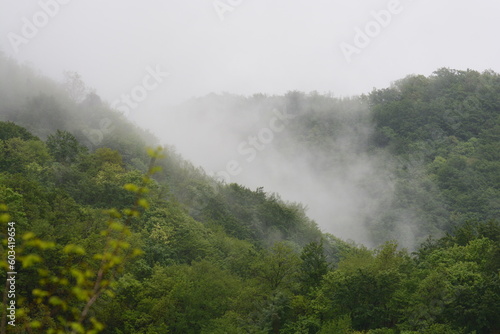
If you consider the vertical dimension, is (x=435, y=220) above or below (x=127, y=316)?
A: above

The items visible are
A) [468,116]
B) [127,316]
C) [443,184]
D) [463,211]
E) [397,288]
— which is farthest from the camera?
[468,116]

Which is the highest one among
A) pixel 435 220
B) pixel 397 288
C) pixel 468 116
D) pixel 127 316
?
pixel 468 116

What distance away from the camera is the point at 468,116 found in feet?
289

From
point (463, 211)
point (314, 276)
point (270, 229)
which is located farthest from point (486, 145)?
point (314, 276)

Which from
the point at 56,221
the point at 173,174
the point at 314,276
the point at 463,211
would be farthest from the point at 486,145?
the point at 56,221

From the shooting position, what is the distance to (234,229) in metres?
52.9

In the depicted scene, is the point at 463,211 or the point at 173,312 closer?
the point at 173,312

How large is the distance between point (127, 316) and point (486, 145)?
7103cm

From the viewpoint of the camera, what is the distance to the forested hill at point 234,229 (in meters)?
23.3

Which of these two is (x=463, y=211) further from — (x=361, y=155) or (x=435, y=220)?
(x=361, y=155)

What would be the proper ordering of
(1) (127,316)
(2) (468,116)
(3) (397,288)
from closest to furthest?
(1) (127,316), (3) (397,288), (2) (468,116)

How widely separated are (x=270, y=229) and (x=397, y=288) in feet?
95.3

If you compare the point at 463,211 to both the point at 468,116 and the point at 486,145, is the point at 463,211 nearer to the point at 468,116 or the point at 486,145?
the point at 486,145

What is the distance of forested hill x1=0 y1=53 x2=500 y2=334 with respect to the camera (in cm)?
2328
